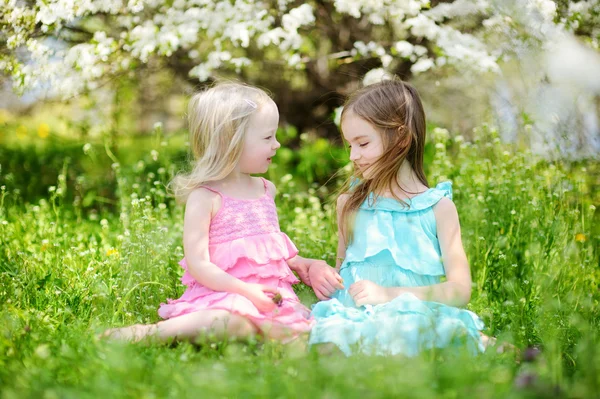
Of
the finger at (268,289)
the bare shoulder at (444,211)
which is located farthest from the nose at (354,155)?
the finger at (268,289)

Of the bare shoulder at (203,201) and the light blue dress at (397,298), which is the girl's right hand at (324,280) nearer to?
the light blue dress at (397,298)

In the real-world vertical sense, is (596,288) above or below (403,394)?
below

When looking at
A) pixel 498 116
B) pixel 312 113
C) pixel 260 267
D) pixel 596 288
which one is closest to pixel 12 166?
pixel 312 113

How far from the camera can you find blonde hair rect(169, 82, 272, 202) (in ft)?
7.70

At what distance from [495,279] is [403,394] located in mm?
1565

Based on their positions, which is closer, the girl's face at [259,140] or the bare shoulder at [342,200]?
the girl's face at [259,140]

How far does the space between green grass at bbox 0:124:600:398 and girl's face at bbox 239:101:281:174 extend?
431 millimetres

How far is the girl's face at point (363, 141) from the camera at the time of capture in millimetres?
2383

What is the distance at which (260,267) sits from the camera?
7.56ft

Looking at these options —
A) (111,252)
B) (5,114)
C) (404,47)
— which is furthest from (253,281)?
(5,114)

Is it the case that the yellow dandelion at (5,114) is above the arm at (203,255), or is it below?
below

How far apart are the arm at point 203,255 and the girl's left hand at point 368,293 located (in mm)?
→ 302

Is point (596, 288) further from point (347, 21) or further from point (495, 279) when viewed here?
point (347, 21)

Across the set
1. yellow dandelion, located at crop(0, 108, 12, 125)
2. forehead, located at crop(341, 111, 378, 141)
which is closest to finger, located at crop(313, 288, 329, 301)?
forehead, located at crop(341, 111, 378, 141)
